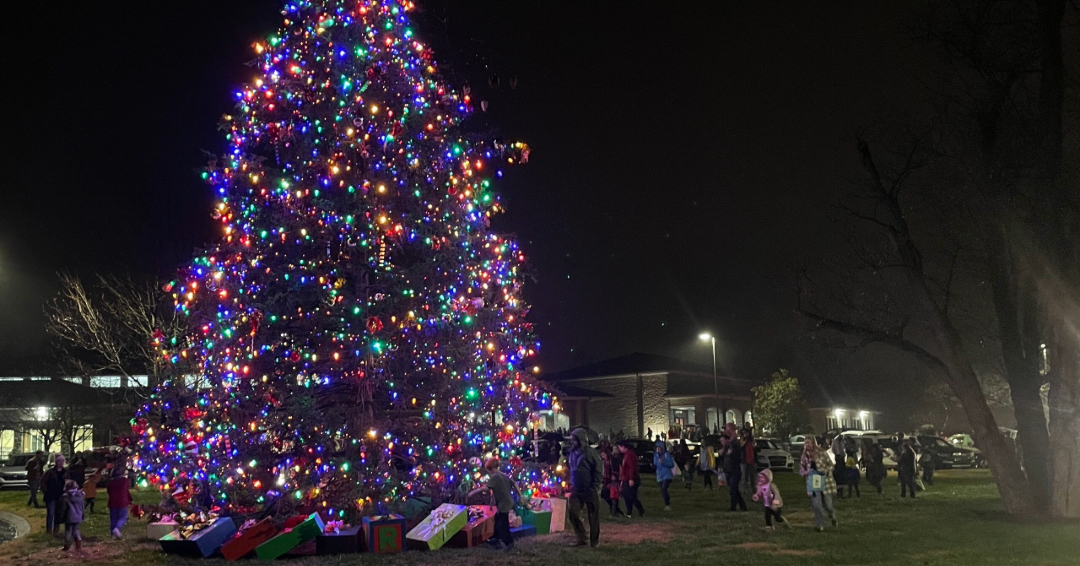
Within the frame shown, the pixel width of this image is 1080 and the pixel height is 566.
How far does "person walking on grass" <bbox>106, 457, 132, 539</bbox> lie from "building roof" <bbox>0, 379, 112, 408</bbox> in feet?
106

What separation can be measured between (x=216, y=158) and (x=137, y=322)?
17.2 m

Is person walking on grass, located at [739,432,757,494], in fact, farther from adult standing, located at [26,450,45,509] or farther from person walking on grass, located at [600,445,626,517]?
adult standing, located at [26,450,45,509]

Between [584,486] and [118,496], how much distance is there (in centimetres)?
853

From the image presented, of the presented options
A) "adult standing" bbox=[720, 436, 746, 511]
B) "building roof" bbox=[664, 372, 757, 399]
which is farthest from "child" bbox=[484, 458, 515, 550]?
"building roof" bbox=[664, 372, 757, 399]

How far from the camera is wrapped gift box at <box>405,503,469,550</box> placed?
1232 cm

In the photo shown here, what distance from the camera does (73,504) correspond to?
13570 mm

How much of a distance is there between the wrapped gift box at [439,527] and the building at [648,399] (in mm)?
41808

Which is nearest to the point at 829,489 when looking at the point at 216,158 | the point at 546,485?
the point at 546,485

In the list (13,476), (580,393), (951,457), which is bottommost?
(951,457)

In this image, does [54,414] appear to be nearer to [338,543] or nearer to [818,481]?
[338,543]

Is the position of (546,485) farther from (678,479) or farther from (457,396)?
(678,479)

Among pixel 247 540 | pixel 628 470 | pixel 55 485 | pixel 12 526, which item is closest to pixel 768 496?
pixel 628 470

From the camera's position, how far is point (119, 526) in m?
15.1

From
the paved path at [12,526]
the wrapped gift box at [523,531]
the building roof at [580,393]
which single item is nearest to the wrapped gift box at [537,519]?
the wrapped gift box at [523,531]
